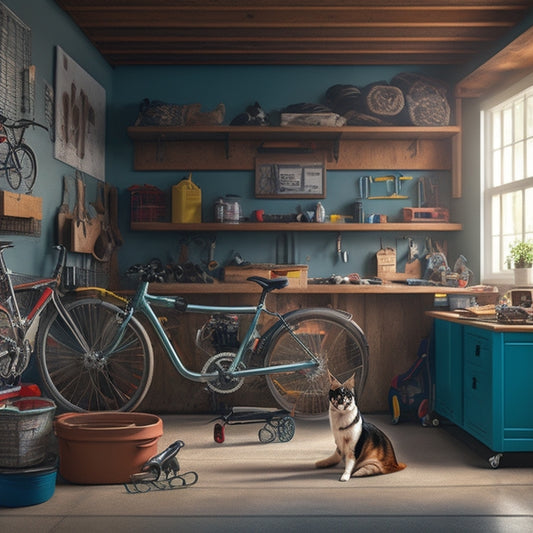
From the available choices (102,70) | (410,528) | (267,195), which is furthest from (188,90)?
(410,528)

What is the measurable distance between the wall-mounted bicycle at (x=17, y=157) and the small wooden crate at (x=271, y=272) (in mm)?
1755

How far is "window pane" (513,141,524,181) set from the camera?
4.89 m

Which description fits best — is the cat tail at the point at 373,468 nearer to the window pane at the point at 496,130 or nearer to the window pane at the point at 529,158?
the window pane at the point at 529,158

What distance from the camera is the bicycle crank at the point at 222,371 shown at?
4.00m

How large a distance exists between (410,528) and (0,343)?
6.70 feet

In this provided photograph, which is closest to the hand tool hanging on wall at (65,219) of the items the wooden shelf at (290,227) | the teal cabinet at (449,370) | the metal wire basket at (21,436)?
the wooden shelf at (290,227)

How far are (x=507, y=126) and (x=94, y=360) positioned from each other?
357 cm

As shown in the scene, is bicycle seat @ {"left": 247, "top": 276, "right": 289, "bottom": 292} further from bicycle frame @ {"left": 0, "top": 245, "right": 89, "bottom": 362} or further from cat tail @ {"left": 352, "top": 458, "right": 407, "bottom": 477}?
cat tail @ {"left": 352, "top": 458, "right": 407, "bottom": 477}

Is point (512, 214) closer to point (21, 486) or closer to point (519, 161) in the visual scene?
point (519, 161)

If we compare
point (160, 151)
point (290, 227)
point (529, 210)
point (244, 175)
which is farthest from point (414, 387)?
point (160, 151)

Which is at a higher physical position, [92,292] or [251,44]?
[251,44]

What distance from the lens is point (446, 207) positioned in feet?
19.3

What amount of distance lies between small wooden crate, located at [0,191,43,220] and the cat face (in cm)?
185

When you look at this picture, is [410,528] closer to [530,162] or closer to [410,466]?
[410,466]
